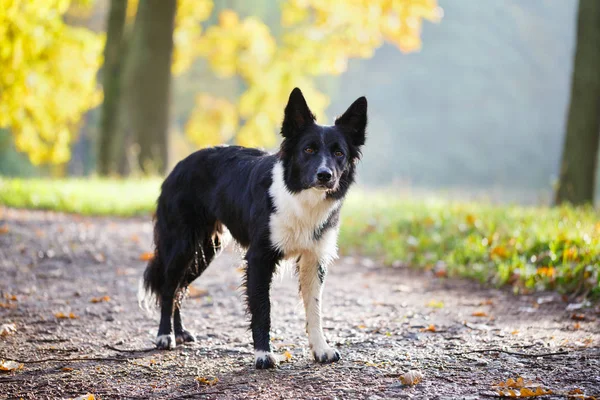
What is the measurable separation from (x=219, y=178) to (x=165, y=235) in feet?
2.28

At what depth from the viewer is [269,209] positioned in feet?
14.9

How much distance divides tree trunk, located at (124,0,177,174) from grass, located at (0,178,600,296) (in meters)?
1.71

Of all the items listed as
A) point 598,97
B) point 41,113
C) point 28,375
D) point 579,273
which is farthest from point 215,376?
point 41,113

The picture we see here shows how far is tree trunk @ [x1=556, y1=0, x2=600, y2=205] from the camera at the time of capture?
1047cm

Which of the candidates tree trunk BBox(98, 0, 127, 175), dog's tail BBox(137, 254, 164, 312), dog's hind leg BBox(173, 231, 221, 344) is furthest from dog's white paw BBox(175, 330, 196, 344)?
tree trunk BBox(98, 0, 127, 175)

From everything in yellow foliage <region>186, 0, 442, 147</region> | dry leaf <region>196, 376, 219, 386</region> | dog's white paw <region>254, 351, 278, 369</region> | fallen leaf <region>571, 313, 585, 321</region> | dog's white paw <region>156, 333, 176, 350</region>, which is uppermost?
yellow foliage <region>186, 0, 442, 147</region>

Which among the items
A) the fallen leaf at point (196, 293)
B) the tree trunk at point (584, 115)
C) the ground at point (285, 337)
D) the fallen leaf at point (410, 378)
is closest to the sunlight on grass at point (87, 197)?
the ground at point (285, 337)

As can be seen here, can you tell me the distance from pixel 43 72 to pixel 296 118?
598 inches

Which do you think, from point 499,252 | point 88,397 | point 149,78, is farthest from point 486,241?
point 149,78

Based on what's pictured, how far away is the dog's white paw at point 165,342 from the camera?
16.1ft

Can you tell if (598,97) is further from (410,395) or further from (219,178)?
(410,395)

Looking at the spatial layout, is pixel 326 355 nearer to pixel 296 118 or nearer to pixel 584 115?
pixel 296 118

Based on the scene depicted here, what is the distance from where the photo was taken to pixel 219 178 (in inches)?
202

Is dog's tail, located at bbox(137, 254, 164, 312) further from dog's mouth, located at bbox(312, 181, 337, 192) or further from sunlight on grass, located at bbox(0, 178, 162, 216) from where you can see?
sunlight on grass, located at bbox(0, 178, 162, 216)
